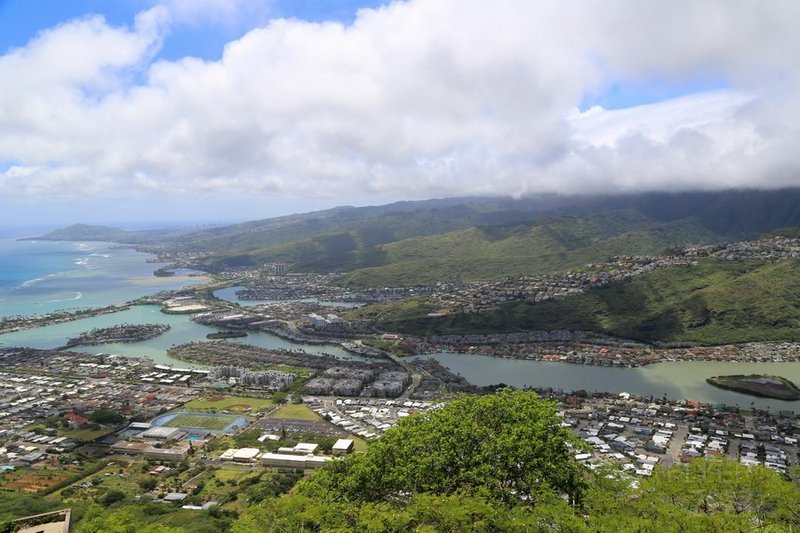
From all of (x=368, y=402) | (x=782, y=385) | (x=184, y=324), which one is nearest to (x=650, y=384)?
(x=782, y=385)

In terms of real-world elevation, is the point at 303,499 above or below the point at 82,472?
above

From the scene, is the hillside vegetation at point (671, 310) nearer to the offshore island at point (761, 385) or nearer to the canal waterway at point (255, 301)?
the canal waterway at point (255, 301)

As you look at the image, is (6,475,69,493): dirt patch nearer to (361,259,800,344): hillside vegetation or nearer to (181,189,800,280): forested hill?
(361,259,800,344): hillside vegetation

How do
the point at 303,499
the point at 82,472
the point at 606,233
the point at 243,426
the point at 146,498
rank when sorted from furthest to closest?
the point at 606,233 → the point at 243,426 → the point at 82,472 → the point at 146,498 → the point at 303,499

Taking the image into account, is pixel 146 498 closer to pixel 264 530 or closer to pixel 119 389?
pixel 264 530

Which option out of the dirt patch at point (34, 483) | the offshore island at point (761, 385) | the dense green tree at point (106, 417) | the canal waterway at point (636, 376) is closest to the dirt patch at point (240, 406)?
the dense green tree at point (106, 417)

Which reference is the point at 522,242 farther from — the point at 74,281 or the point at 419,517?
the point at 419,517

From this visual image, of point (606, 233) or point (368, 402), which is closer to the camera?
point (368, 402)
